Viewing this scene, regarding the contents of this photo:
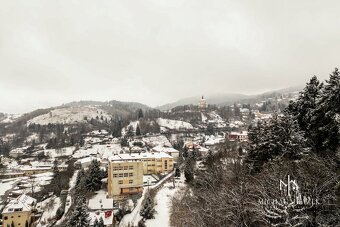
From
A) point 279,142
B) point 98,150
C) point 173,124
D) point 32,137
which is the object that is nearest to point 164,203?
point 279,142

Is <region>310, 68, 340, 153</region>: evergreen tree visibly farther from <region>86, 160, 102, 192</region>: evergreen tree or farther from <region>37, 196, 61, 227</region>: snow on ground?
<region>37, 196, 61, 227</region>: snow on ground

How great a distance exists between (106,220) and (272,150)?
2293 cm

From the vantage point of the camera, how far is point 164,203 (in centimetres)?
3884

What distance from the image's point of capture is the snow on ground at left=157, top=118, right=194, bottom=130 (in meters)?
151

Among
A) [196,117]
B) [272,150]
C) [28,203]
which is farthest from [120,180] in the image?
[196,117]

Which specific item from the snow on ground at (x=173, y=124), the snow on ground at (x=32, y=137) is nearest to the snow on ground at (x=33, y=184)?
the snow on ground at (x=173, y=124)

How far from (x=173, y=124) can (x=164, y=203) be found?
117 meters

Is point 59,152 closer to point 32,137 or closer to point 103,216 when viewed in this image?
point 32,137

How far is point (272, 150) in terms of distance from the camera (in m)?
23.1

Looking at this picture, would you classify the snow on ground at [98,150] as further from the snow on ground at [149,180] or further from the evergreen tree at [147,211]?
the evergreen tree at [147,211]

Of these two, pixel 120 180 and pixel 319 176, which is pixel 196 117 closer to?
pixel 120 180

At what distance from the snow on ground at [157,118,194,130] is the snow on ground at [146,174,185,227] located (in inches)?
3993

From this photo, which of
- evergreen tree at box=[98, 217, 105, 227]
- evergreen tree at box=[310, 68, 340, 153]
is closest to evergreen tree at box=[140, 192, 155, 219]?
evergreen tree at box=[98, 217, 105, 227]

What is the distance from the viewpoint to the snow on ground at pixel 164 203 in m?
33.7
